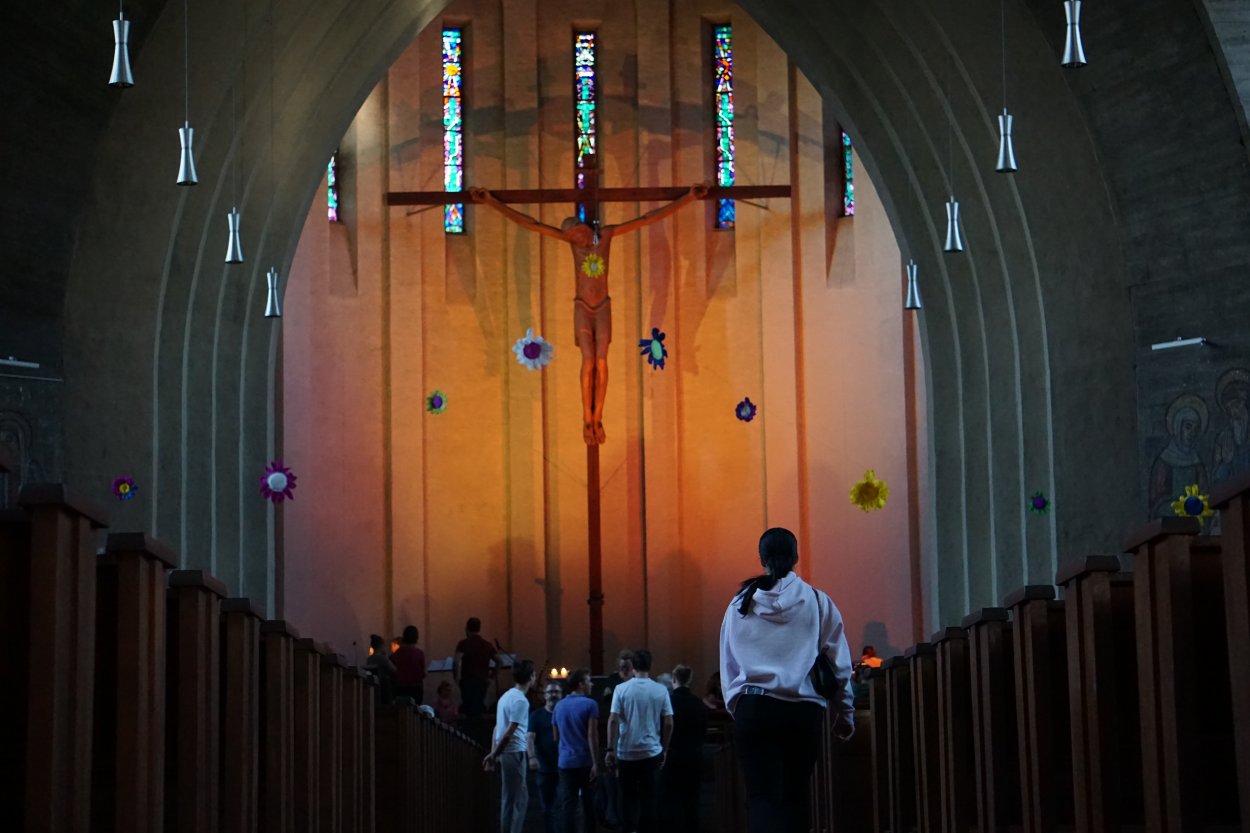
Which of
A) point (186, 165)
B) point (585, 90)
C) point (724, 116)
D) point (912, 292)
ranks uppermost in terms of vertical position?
point (585, 90)

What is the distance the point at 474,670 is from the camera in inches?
856

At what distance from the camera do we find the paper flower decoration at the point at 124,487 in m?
16.2

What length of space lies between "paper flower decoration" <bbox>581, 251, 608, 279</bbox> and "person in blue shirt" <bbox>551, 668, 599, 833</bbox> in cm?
1009

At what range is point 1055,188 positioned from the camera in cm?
1689

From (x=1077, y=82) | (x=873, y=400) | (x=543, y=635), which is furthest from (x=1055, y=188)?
(x=543, y=635)

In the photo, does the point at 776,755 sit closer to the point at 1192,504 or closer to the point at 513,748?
the point at 513,748

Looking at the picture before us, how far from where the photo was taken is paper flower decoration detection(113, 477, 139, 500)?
1622 centimetres

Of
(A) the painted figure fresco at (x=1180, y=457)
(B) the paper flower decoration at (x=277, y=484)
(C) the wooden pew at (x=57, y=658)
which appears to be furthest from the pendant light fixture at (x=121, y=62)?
(B) the paper flower decoration at (x=277, y=484)

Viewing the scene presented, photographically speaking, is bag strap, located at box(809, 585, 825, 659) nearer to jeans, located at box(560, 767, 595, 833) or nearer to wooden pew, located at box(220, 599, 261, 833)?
wooden pew, located at box(220, 599, 261, 833)

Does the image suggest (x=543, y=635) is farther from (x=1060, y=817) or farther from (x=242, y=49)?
(x=1060, y=817)

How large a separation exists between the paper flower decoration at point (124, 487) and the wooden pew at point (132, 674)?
1078cm

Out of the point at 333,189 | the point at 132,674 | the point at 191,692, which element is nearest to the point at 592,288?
the point at 333,189

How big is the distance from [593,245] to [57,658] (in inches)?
734

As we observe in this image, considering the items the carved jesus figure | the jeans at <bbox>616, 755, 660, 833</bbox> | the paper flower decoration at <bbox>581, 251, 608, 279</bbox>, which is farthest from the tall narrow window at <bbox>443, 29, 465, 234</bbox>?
the jeans at <bbox>616, 755, 660, 833</bbox>
